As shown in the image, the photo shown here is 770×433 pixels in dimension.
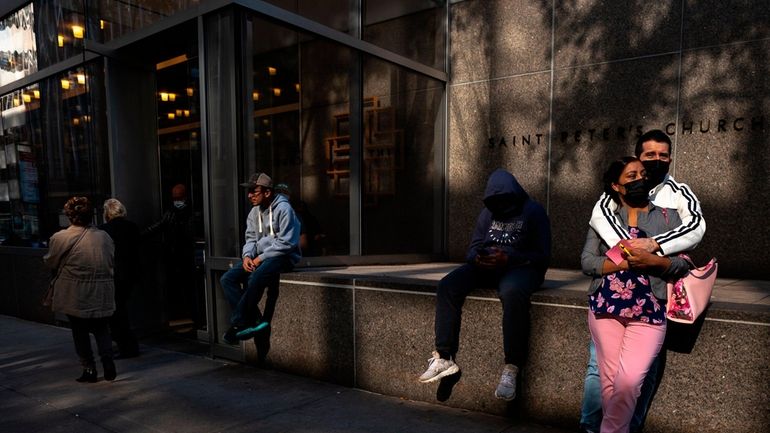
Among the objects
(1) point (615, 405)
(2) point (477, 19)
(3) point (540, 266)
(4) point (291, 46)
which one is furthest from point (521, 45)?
(1) point (615, 405)

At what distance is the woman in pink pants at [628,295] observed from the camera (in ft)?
8.12

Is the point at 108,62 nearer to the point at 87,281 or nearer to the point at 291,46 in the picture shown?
the point at 291,46

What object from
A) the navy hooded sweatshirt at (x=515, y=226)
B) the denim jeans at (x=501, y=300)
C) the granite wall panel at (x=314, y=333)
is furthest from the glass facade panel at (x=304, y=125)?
the navy hooded sweatshirt at (x=515, y=226)

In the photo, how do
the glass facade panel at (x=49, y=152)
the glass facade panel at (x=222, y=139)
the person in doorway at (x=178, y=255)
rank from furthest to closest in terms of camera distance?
the glass facade panel at (x=49, y=152)
the person in doorway at (x=178, y=255)
the glass facade panel at (x=222, y=139)

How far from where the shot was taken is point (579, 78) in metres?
6.11

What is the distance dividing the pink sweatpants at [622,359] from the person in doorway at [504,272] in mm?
650

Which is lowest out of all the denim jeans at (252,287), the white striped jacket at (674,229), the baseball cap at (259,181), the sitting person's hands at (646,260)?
the denim jeans at (252,287)

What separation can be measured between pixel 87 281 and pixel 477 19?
5776 mm

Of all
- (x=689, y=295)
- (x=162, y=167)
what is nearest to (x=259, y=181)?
(x=162, y=167)

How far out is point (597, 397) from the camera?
2.85 m

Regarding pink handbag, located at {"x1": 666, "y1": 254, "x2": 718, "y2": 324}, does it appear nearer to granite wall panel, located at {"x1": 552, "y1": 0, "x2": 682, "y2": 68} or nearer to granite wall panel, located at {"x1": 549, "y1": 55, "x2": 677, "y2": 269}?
granite wall panel, located at {"x1": 549, "y1": 55, "x2": 677, "y2": 269}

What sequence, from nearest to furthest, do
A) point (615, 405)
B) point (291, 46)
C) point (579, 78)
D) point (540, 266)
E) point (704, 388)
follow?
point (615, 405) → point (704, 388) → point (540, 266) → point (291, 46) → point (579, 78)

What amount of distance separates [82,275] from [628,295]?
437cm

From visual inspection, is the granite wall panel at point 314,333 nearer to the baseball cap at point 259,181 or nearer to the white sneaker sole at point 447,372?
the baseball cap at point 259,181
